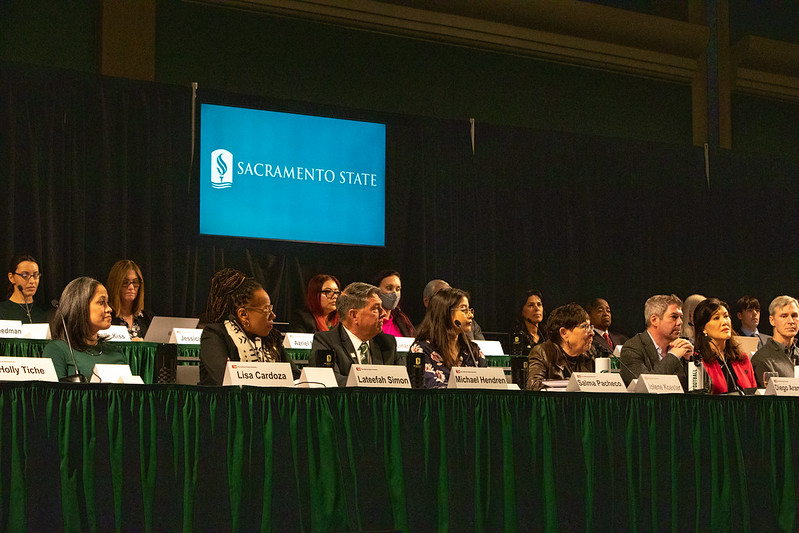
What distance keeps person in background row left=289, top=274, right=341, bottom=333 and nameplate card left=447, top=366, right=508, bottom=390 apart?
2.81 meters

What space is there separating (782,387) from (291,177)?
13.6 feet

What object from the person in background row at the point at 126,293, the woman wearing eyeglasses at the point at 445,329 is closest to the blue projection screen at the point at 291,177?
the person in background row at the point at 126,293

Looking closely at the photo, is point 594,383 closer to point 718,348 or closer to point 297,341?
point 718,348

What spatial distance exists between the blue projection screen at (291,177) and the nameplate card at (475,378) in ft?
12.7

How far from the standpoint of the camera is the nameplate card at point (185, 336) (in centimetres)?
473

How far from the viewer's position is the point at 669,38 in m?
8.73

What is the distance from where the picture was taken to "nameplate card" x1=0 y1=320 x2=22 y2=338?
4367 millimetres

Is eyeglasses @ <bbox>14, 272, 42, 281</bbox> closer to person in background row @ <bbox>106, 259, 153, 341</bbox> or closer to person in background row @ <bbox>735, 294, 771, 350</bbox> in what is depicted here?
person in background row @ <bbox>106, 259, 153, 341</bbox>

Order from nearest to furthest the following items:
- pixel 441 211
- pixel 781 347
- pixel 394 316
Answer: pixel 781 347 → pixel 394 316 → pixel 441 211

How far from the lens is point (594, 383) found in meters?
3.39

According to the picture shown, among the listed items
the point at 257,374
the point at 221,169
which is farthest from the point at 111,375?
the point at 221,169

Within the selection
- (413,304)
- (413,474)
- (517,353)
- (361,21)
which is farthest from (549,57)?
(413,474)

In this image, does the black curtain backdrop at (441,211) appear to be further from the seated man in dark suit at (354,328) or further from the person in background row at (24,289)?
the seated man in dark suit at (354,328)

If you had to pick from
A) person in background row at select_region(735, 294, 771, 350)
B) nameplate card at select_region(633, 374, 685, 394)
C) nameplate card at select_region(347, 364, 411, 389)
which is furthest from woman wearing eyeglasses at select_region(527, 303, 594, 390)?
person in background row at select_region(735, 294, 771, 350)
